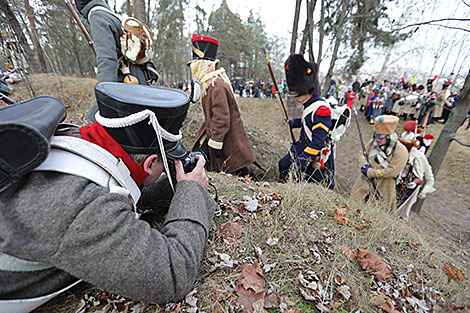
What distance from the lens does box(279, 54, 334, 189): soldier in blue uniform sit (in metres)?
3.71

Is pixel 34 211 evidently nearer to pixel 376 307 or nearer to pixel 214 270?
pixel 214 270

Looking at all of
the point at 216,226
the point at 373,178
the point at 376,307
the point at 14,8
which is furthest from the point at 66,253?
the point at 14,8

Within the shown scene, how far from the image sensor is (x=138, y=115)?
1.19m

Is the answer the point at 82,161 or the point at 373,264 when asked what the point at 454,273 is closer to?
the point at 373,264

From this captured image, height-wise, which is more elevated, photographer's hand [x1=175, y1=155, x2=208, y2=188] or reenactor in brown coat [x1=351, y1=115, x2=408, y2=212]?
photographer's hand [x1=175, y1=155, x2=208, y2=188]

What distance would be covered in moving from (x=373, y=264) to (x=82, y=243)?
2.21 meters

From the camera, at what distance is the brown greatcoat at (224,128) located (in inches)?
144

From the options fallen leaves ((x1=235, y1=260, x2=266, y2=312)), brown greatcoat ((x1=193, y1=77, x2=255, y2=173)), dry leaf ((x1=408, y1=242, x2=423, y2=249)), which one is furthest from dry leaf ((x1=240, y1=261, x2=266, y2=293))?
brown greatcoat ((x1=193, y1=77, x2=255, y2=173))

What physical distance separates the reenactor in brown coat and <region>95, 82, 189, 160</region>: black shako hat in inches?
167

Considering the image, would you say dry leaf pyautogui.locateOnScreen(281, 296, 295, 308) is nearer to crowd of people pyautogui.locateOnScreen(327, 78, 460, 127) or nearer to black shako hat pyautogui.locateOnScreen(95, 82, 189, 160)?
black shako hat pyautogui.locateOnScreen(95, 82, 189, 160)

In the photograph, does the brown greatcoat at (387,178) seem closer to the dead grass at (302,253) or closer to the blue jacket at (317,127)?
the blue jacket at (317,127)

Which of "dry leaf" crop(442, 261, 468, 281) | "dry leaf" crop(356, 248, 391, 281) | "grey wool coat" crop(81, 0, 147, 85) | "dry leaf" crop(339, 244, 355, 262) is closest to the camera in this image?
"dry leaf" crop(356, 248, 391, 281)

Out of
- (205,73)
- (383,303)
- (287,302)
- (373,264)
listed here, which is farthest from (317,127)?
(287,302)

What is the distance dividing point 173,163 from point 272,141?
6.34 meters
